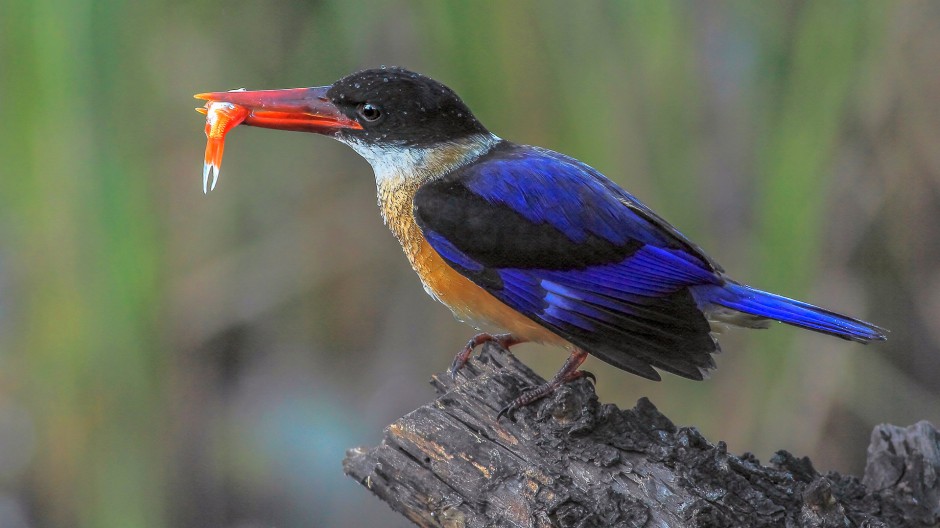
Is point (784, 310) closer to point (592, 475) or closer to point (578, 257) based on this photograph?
point (578, 257)

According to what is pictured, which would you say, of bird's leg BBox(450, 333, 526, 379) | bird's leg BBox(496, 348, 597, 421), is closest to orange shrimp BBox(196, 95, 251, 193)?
bird's leg BBox(450, 333, 526, 379)

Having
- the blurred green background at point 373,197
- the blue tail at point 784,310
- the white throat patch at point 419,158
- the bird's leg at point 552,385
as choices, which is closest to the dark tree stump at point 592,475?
the bird's leg at point 552,385

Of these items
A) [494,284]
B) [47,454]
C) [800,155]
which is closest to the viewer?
[494,284]

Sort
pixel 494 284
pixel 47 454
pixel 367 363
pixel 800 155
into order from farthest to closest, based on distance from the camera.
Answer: pixel 367 363, pixel 47 454, pixel 800 155, pixel 494 284

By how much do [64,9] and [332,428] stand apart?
1.95m

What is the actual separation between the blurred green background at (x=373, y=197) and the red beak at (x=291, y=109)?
40.1 inches

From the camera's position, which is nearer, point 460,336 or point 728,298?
point 728,298

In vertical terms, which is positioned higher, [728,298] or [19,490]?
[728,298]

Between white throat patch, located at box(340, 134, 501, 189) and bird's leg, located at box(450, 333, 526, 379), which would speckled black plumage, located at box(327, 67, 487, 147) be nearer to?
white throat patch, located at box(340, 134, 501, 189)

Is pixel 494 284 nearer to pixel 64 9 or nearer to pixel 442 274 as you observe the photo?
pixel 442 274

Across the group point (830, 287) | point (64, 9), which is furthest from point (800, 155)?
point (64, 9)

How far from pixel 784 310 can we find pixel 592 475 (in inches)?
30.3

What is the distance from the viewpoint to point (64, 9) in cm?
405

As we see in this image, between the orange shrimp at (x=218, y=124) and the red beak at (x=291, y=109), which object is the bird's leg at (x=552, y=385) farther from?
the orange shrimp at (x=218, y=124)
